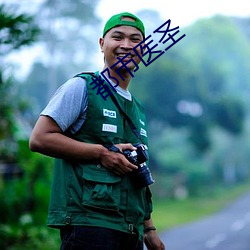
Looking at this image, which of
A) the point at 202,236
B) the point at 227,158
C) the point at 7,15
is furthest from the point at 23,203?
the point at 227,158

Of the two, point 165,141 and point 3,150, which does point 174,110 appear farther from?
point 3,150

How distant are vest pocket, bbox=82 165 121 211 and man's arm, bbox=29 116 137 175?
1.4 inches

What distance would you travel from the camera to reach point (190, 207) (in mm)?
27469

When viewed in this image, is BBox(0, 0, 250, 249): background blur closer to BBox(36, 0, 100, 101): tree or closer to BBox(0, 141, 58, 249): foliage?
BBox(36, 0, 100, 101): tree

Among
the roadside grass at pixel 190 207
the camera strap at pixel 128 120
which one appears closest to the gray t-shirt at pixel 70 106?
the camera strap at pixel 128 120

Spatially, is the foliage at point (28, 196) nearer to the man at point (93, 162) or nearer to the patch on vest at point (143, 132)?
the patch on vest at point (143, 132)

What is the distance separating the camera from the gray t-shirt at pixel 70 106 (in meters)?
2.18

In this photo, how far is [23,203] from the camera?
1090cm

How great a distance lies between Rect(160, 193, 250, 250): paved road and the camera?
12.6 m

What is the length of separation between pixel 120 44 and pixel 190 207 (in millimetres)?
25636

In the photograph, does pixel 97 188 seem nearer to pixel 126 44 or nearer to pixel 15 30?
pixel 126 44

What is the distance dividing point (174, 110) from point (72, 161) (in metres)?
32.2

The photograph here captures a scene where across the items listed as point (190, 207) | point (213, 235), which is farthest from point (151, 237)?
point (190, 207)

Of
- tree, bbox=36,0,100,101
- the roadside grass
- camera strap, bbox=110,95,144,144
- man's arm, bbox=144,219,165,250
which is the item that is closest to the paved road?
the roadside grass
